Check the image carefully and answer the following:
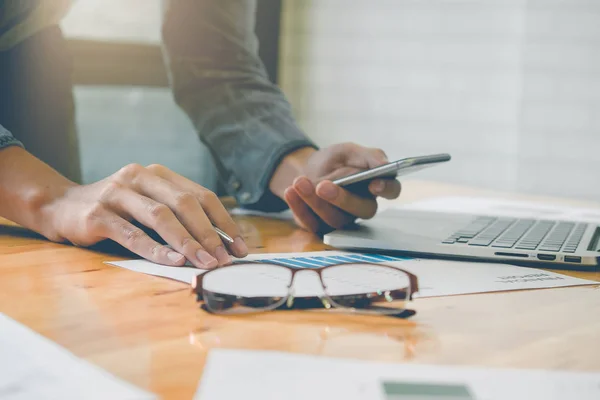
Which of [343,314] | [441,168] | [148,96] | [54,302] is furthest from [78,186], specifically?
[441,168]

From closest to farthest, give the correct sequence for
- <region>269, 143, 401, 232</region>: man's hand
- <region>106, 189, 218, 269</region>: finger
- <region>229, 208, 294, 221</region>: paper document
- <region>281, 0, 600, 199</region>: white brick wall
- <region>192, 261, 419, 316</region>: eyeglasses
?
<region>192, 261, 419, 316</region>: eyeglasses → <region>106, 189, 218, 269</region>: finger → <region>269, 143, 401, 232</region>: man's hand → <region>229, 208, 294, 221</region>: paper document → <region>281, 0, 600, 199</region>: white brick wall

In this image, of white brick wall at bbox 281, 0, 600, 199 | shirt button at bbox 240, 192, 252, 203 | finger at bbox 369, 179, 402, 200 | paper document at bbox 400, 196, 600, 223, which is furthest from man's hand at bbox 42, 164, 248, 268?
white brick wall at bbox 281, 0, 600, 199

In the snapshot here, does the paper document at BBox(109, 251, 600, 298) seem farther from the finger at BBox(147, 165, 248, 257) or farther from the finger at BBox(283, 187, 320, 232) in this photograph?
the finger at BBox(283, 187, 320, 232)

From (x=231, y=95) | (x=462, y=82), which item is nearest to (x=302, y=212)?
(x=231, y=95)

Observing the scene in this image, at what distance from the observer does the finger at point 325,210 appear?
35.3 inches

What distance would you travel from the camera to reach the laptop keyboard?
2.55 feet

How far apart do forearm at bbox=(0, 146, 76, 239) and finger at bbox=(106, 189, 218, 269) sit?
13cm

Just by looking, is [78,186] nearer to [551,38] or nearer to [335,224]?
[335,224]

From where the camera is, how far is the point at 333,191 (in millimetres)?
872

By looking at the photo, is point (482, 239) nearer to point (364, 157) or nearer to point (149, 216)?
point (364, 157)

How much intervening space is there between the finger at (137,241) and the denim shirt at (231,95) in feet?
1.37

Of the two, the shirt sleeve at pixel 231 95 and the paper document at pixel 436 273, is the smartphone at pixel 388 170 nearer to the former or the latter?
the paper document at pixel 436 273

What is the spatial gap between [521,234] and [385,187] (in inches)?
7.2

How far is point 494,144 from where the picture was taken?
2.56 meters
